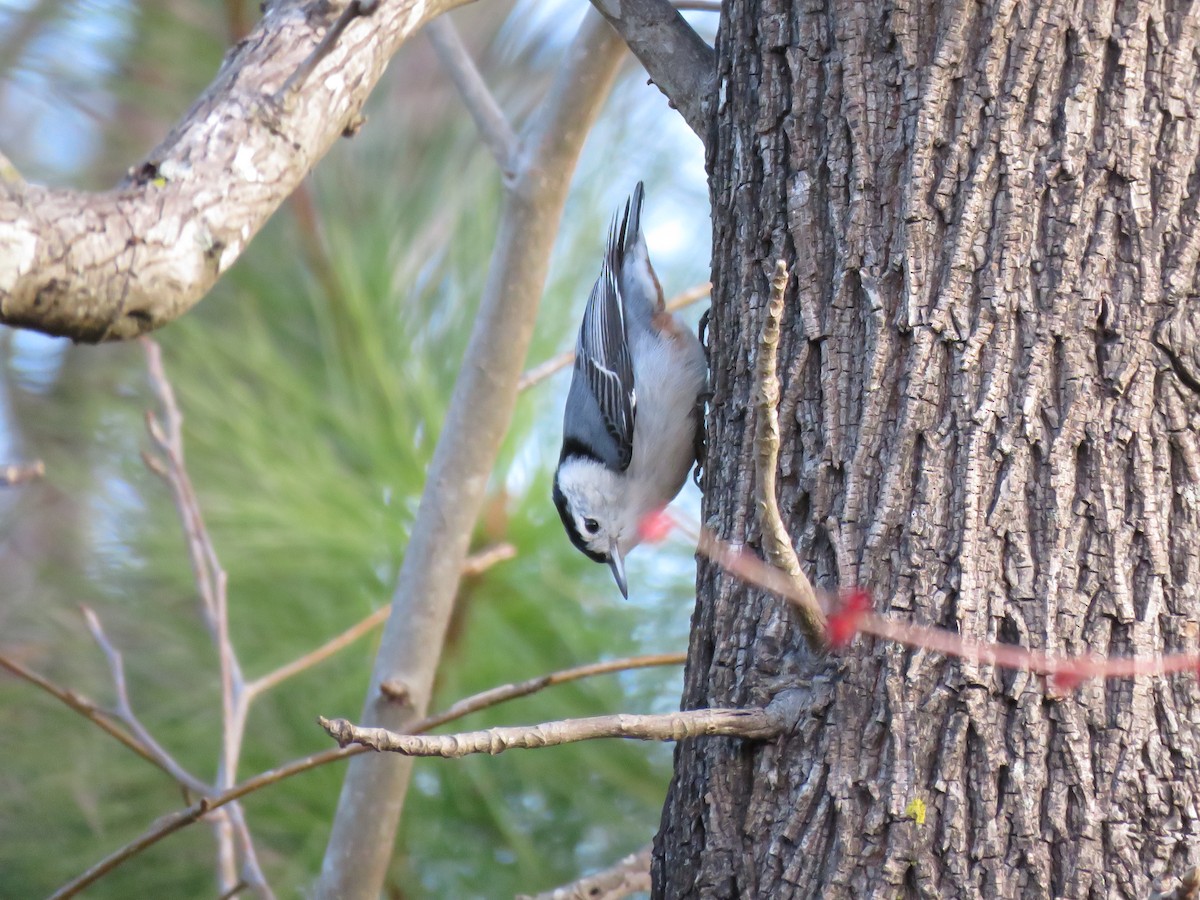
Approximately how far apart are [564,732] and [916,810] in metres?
0.40

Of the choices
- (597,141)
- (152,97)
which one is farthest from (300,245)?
(597,141)

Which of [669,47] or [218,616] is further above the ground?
[669,47]

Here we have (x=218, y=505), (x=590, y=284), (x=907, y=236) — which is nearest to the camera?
(x=907, y=236)

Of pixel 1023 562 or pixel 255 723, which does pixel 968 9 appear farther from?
pixel 255 723

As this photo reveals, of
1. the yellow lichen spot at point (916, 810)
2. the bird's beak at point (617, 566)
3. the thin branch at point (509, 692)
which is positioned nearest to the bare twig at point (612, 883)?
the thin branch at point (509, 692)

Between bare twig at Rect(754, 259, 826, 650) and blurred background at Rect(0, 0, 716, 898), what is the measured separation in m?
1.48

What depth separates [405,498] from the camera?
8.68 feet

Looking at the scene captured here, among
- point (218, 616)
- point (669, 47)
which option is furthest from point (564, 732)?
point (218, 616)

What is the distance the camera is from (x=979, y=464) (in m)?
1.28

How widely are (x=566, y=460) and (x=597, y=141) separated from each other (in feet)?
2.62

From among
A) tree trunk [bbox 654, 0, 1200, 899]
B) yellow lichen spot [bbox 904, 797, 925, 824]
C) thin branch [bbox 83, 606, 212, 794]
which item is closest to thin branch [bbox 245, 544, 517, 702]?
thin branch [bbox 83, 606, 212, 794]

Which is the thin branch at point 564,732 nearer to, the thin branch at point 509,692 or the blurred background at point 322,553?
the thin branch at point 509,692

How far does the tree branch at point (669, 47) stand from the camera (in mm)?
1688

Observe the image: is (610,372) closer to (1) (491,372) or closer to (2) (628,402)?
(2) (628,402)
